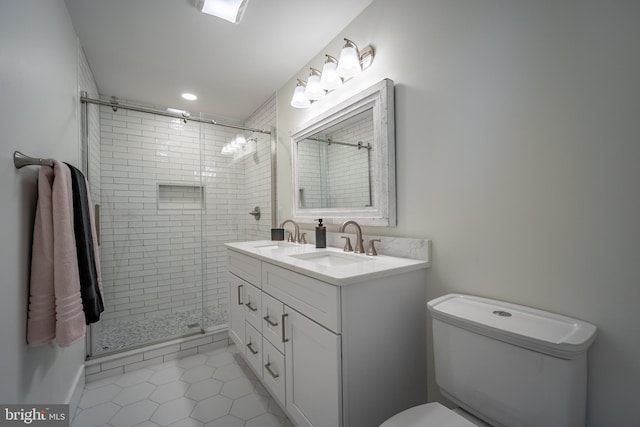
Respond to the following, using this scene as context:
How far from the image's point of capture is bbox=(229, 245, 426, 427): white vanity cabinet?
3.28ft

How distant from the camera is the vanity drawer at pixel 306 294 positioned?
1.00 metres

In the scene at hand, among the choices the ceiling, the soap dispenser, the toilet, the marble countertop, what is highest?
the ceiling

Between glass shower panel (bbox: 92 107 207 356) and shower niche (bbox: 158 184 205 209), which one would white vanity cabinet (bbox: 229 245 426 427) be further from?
shower niche (bbox: 158 184 205 209)

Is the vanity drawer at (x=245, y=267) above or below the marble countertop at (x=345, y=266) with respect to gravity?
below


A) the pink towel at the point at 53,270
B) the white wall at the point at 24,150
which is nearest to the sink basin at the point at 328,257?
the pink towel at the point at 53,270

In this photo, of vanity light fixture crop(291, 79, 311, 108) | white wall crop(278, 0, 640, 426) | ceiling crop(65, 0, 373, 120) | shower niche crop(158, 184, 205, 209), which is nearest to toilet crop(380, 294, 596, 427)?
white wall crop(278, 0, 640, 426)

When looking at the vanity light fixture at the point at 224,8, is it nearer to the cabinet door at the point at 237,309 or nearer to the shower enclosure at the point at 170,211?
the shower enclosure at the point at 170,211

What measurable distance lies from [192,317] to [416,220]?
246 centimetres

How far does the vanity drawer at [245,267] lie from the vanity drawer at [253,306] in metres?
0.05

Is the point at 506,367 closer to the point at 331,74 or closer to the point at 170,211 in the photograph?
the point at 331,74

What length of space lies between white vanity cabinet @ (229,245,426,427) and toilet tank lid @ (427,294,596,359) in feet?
0.70

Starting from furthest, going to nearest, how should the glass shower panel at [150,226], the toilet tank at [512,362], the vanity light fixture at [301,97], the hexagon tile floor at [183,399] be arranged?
the glass shower panel at [150,226]
the vanity light fixture at [301,97]
the hexagon tile floor at [183,399]
the toilet tank at [512,362]

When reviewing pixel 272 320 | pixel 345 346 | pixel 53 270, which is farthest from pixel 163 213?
pixel 345 346

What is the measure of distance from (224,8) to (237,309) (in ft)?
6.63
